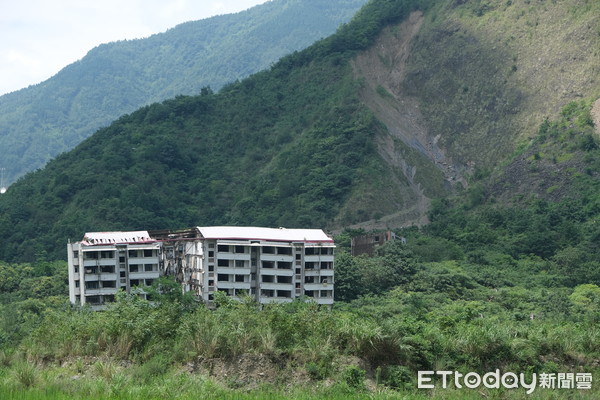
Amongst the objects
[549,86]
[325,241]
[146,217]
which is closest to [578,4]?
[549,86]

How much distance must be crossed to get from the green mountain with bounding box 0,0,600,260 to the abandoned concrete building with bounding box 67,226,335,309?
72.9ft

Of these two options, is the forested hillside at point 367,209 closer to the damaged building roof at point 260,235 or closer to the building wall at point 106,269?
the building wall at point 106,269

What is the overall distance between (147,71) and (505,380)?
155 metres

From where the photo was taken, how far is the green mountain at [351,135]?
67938 millimetres

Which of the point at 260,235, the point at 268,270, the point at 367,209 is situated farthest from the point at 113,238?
the point at 367,209

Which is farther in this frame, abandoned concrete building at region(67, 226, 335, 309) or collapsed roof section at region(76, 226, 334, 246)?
collapsed roof section at region(76, 226, 334, 246)

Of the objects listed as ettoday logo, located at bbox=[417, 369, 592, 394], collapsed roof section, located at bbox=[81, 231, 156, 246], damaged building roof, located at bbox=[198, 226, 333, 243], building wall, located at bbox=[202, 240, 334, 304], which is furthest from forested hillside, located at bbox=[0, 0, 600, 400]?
damaged building roof, located at bbox=[198, 226, 333, 243]

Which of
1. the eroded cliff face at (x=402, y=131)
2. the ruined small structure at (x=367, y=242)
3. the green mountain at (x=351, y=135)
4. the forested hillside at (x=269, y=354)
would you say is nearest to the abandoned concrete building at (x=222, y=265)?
the ruined small structure at (x=367, y=242)

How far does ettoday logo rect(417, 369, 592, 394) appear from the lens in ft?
55.9

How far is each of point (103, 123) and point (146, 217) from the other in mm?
80215

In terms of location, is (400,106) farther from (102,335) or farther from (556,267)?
(102,335)

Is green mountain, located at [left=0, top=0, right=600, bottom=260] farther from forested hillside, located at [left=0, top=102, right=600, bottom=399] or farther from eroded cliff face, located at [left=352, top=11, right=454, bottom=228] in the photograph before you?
forested hillside, located at [left=0, top=102, right=600, bottom=399]

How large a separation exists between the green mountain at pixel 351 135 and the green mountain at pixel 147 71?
53455mm

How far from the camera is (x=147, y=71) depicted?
16612 centimetres
